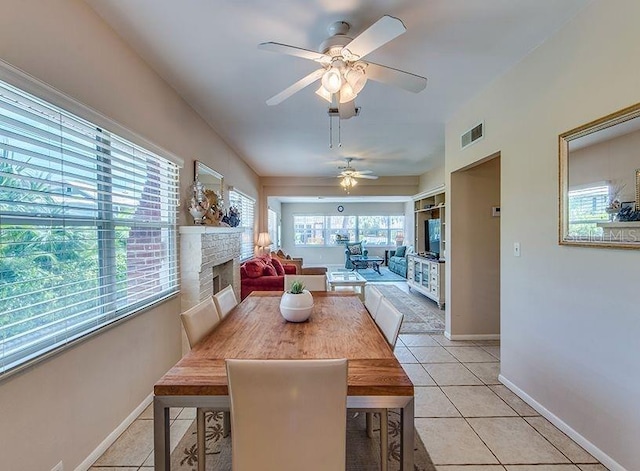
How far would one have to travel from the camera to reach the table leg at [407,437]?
1227 mm

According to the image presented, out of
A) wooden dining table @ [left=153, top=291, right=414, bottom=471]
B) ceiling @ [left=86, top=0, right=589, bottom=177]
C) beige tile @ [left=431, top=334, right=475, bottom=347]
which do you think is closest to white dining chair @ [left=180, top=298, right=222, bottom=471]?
wooden dining table @ [left=153, top=291, right=414, bottom=471]

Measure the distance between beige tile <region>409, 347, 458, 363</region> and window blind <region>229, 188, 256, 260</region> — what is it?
10.2 ft

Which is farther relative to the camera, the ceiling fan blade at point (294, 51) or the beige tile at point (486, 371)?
the beige tile at point (486, 371)

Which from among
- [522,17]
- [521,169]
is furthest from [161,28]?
[521,169]

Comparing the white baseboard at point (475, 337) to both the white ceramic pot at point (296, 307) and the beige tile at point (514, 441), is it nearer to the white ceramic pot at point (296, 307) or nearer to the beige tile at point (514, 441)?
the beige tile at point (514, 441)

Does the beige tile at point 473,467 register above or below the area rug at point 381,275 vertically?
above

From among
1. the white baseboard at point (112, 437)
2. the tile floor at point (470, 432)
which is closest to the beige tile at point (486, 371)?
the tile floor at point (470, 432)

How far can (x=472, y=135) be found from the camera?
3.26 m

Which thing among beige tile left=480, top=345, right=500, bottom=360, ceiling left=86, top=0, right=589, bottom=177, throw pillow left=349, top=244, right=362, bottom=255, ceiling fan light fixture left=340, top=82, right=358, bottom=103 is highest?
ceiling left=86, top=0, right=589, bottom=177

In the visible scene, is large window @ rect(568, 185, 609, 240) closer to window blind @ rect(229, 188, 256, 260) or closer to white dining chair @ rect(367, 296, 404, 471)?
white dining chair @ rect(367, 296, 404, 471)

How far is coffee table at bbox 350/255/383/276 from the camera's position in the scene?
1042 cm

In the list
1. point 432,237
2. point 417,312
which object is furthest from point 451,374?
point 432,237

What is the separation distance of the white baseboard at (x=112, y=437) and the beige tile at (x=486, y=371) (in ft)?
8.95

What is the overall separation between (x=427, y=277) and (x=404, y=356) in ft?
9.51
